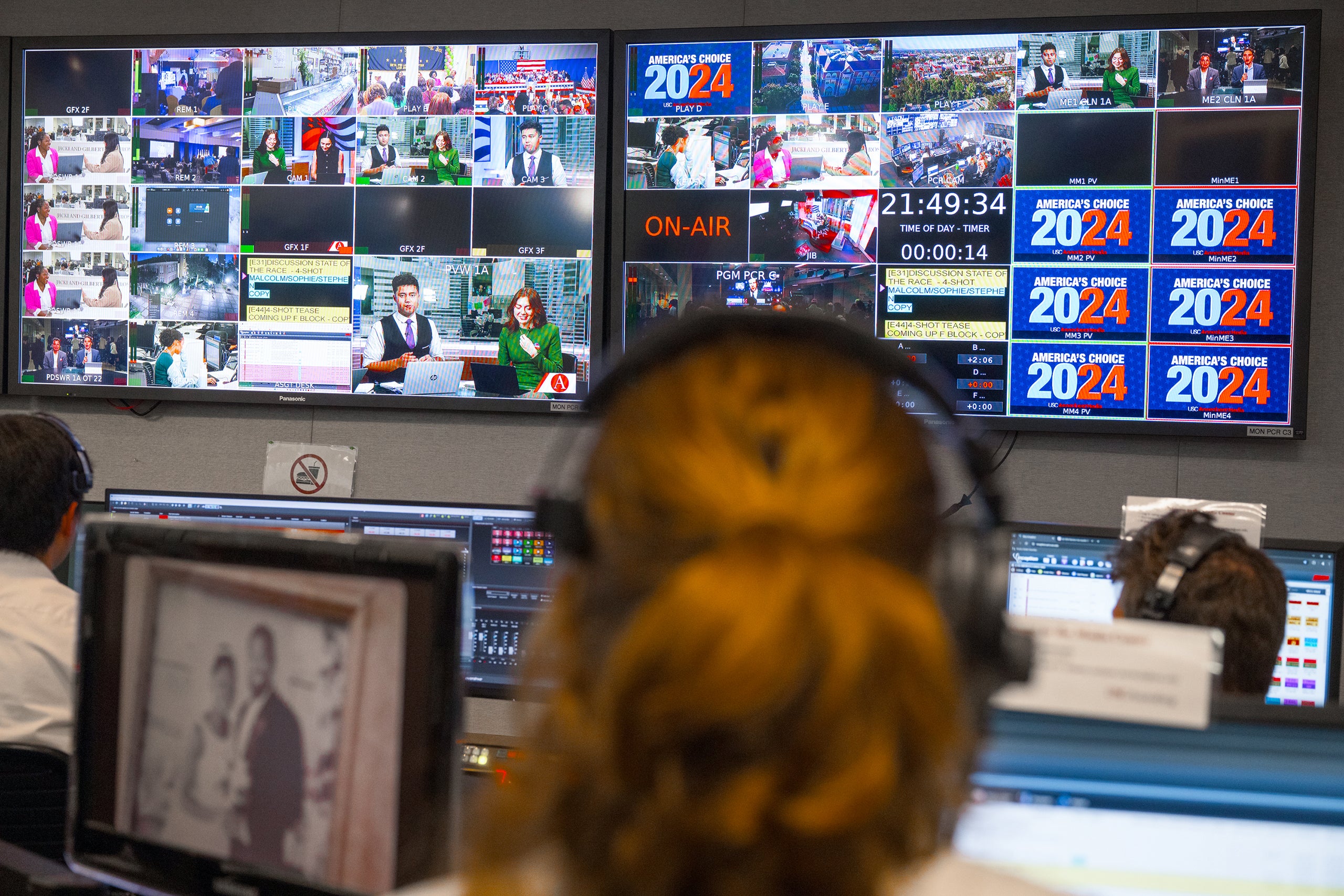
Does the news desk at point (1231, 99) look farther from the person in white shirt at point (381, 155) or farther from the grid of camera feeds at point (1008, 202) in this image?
the person in white shirt at point (381, 155)

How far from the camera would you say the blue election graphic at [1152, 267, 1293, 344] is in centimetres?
238

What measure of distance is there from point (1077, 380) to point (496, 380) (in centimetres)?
136

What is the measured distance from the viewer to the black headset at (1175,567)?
1252 mm

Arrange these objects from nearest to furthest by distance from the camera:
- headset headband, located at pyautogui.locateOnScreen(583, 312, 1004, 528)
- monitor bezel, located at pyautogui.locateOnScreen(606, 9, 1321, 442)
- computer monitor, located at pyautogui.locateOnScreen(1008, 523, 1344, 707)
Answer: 1. headset headband, located at pyautogui.locateOnScreen(583, 312, 1004, 528)
2. computer monitor, located at pyautogui.locateOnScreen(1008, 523, 1344, 707)
3. monitor bezel, located at pyautogui.locateOnScreen(606, 9, 1321, 442)

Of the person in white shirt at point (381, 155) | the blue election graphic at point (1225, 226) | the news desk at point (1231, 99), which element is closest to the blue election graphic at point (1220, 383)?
the blue election graphic at point (1225, 226)

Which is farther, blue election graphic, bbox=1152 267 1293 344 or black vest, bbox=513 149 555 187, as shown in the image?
black vest, bbox=513 149 555 187

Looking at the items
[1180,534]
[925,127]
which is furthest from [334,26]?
[1180,534]

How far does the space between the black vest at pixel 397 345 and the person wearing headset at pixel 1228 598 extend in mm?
1886

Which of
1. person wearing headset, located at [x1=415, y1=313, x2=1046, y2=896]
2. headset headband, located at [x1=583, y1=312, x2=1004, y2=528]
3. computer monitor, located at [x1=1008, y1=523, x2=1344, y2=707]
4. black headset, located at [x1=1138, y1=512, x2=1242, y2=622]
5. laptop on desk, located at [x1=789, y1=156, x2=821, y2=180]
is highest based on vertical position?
laptop on desk, located at [x1=789, y1=156, x2=821, y2=180]

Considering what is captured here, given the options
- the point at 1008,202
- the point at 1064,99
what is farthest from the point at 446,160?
the point at 1064,99

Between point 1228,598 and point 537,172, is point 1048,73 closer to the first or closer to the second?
point 537,172

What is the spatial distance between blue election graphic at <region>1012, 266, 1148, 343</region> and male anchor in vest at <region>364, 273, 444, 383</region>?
4.56 ft

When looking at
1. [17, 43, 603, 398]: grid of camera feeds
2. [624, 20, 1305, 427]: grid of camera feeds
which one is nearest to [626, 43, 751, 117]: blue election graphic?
[624, 20, 1305, 427]: grid of camera feeds

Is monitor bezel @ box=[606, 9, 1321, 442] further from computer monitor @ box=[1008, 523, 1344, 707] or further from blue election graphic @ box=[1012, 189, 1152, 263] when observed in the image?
computer monitor @ box=[1008, 523, 1344, 707]
